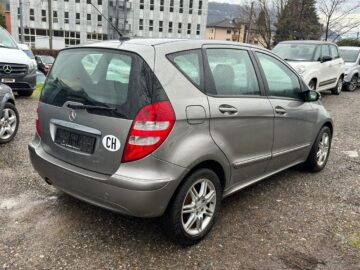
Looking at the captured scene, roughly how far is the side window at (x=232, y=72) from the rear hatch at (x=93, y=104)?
29.1 inches

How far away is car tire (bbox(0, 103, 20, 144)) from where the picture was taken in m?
5.69

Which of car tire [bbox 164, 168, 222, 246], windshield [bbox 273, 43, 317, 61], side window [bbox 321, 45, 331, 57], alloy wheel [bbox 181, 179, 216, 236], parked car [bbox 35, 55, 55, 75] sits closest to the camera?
car tire [bbox 164, 168, 222, 246]

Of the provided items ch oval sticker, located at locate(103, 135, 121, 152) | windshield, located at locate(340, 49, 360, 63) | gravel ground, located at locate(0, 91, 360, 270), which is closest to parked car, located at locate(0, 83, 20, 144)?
gravel ground, located at locate(0, 91, 360, 270)

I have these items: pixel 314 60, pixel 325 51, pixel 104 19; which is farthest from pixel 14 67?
pixel 104 19

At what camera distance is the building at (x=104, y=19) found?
62000mm

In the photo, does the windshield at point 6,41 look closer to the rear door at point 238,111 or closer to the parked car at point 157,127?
the parked car at point 157,127

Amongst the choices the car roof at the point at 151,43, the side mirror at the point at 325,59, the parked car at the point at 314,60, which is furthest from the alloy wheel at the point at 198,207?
the side mirror at the point at 325,59

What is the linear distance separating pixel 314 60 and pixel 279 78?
23.4 feet

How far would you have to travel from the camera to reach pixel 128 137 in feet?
9.05

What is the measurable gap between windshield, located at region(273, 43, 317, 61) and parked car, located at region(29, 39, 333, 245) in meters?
7.47

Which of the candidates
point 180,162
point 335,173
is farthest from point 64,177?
point 335,173

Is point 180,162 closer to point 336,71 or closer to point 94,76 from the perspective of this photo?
point 94,76

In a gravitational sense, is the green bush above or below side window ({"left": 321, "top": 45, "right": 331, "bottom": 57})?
above

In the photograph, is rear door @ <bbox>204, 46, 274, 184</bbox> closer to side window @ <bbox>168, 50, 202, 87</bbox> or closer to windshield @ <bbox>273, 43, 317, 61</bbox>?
side window @ <bbox>168, 50, 202, 87</bbox>
